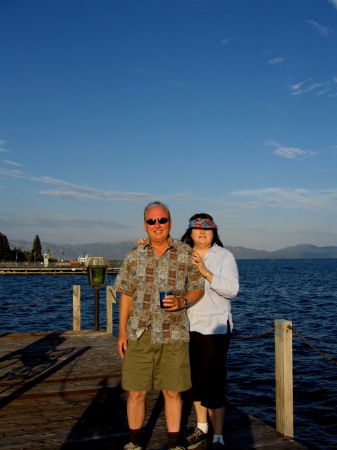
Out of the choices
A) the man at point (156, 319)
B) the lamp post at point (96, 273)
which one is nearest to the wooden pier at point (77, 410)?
the man at point (156, 319)

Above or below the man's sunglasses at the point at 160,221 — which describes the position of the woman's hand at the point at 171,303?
below

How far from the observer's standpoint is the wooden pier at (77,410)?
14.6 ft

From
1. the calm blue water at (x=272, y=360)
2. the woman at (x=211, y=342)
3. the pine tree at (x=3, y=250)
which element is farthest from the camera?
the pine tree at (x=3, y=250)

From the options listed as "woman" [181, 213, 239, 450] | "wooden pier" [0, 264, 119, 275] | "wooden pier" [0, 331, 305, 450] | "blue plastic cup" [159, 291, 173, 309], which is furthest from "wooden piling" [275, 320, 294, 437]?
"wooden pier" [0, 264, 119, 275]

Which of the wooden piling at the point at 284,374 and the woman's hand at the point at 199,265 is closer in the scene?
the woman's hand at the point at 199,265

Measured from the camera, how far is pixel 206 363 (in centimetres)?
415

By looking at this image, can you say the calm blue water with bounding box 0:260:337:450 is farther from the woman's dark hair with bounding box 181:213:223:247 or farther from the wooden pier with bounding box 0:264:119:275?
the wooden pier with bounding box 0:264:119:275

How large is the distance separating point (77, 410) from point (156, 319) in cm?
237

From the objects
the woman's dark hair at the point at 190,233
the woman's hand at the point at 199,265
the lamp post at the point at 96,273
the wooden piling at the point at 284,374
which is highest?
the woman's dark hair at the point at 190,233

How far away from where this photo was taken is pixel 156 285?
3799mm

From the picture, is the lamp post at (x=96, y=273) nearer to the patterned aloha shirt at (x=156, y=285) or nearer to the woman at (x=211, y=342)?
the woman at (x=211, y=342)

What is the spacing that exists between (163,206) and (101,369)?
14.2 ft

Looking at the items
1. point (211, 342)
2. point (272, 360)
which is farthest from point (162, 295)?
point (272, 360)

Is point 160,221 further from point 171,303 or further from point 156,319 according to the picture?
point 156,319
